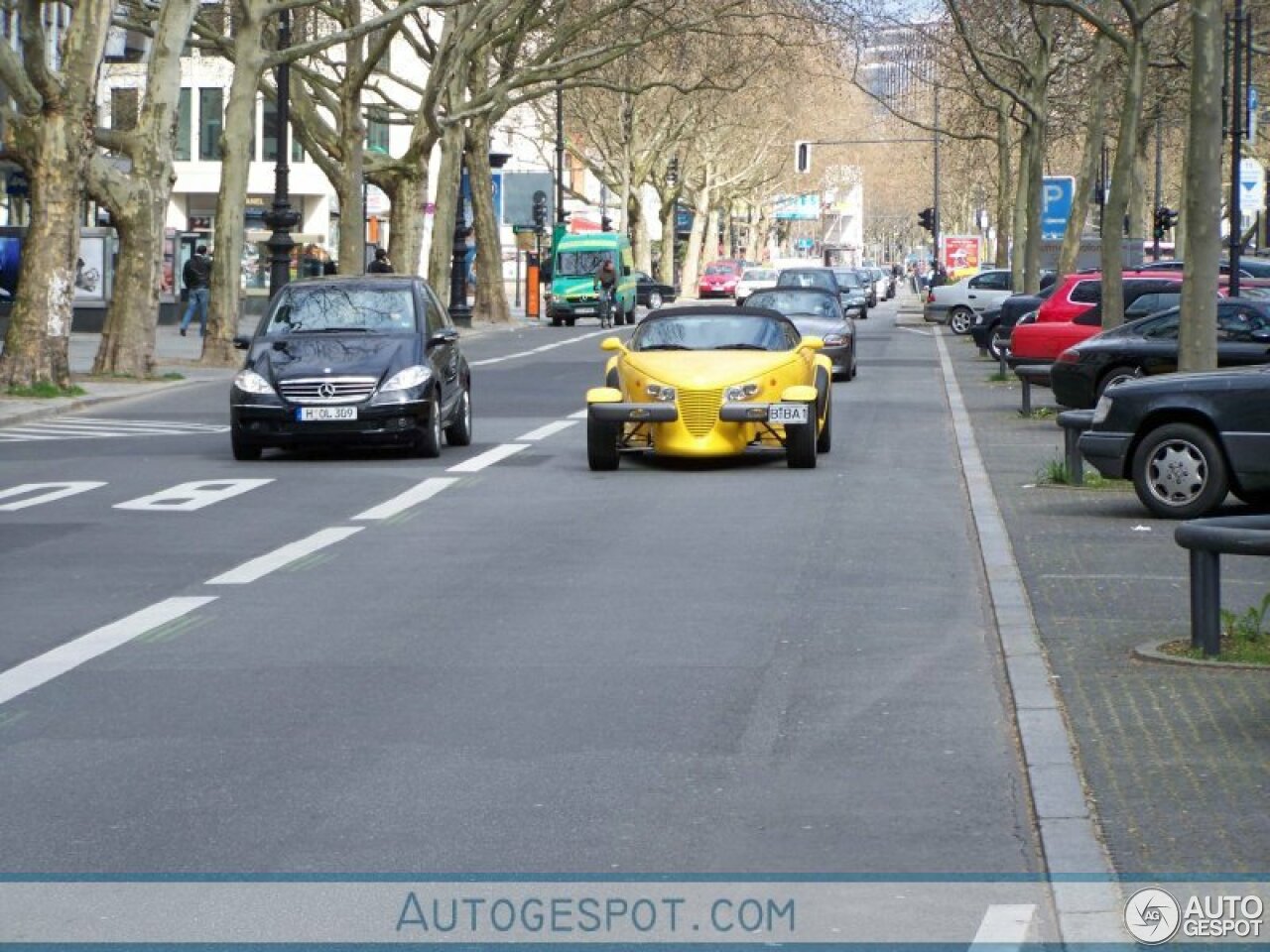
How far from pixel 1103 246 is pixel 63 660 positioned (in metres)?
22.1

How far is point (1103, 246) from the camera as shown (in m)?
30.8

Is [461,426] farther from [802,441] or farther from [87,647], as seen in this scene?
[87,647]

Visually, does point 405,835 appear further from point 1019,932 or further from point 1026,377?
point 1026,377

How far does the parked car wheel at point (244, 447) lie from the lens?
21.7m

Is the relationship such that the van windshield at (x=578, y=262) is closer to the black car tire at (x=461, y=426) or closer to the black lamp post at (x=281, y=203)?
the black lamp post at (x=281, y=203)

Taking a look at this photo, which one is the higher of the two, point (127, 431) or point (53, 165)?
point (53, 165)

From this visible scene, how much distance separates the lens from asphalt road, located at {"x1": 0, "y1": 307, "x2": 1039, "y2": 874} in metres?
7.20

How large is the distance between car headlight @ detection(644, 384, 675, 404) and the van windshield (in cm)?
4902

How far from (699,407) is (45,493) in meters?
5.15

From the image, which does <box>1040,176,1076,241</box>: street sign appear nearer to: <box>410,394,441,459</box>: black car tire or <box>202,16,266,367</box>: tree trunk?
<box>202,16,266,367</box>: tree trunk

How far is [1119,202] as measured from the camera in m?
30.2

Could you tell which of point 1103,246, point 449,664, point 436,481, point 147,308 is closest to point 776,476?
point 436,481

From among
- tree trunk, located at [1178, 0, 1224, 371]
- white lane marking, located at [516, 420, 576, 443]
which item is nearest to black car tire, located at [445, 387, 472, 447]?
white lane marking, located at [516, 420, 576, 443]

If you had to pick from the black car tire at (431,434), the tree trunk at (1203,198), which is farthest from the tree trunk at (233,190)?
the tree trunk at (1203,198)
